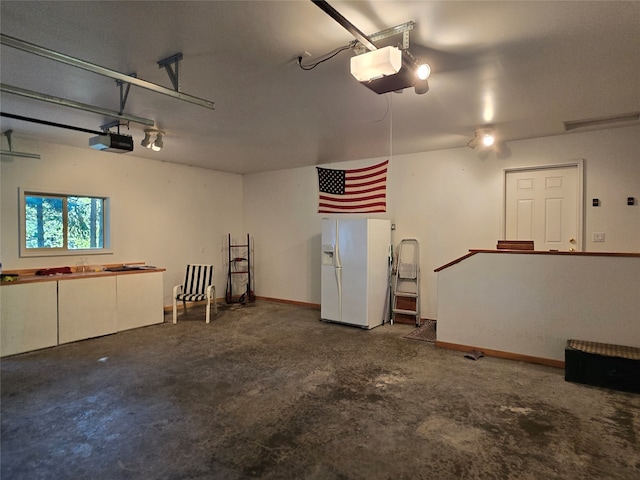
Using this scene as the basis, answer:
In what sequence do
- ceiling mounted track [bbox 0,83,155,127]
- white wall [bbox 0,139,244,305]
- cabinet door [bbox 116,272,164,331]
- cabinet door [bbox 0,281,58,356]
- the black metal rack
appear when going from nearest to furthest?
ceiling mounted track [bbox 0,83,155,127], cabinet door [bbox 0,281,58,356], white wall [bbox 0,139,244,305], cabinet door [bbox 116,272,164,331], the black metal rack

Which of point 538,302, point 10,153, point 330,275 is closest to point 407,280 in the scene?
point 330,275

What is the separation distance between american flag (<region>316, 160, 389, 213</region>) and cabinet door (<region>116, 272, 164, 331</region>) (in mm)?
→ 3183

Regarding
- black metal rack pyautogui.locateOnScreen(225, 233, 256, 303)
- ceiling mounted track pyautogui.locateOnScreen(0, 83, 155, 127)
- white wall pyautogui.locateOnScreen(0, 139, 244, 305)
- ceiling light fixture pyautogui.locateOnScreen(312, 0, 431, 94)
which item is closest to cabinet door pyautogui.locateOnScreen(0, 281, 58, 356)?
white wall pyautogui.locateOnScreen(0, 139, 244, 305)

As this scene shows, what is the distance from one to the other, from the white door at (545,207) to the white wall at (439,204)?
109 mm

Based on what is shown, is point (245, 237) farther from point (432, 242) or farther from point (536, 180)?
point (536, 180)

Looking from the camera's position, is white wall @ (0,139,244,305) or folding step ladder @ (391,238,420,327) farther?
folding step ladder @ (391,238,420,327)

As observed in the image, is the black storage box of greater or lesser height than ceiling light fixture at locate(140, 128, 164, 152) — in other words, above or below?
below

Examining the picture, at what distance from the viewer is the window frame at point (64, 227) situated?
193 inches

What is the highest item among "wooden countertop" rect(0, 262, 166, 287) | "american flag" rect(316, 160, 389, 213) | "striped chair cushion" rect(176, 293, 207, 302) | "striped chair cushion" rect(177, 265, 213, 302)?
"american flag" rect(316, 160, 389, 213)

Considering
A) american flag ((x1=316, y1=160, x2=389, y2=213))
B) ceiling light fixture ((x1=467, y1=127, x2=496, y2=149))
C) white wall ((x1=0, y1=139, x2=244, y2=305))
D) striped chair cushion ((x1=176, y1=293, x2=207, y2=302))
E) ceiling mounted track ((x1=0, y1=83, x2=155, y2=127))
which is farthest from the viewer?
american flag ((x1=316, y1=160, x2=389, y2=213))

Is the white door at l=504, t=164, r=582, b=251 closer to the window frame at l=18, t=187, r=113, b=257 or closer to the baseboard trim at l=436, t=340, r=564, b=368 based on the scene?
the baseboard trim at l=436, t=340, r=564, b=368

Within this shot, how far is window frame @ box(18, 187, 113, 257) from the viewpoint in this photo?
16.1 feet

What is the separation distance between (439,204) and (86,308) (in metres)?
5.29

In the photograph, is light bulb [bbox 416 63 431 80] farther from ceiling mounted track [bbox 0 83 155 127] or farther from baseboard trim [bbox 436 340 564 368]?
baseboard trim [bbox 436 340 564 368]
